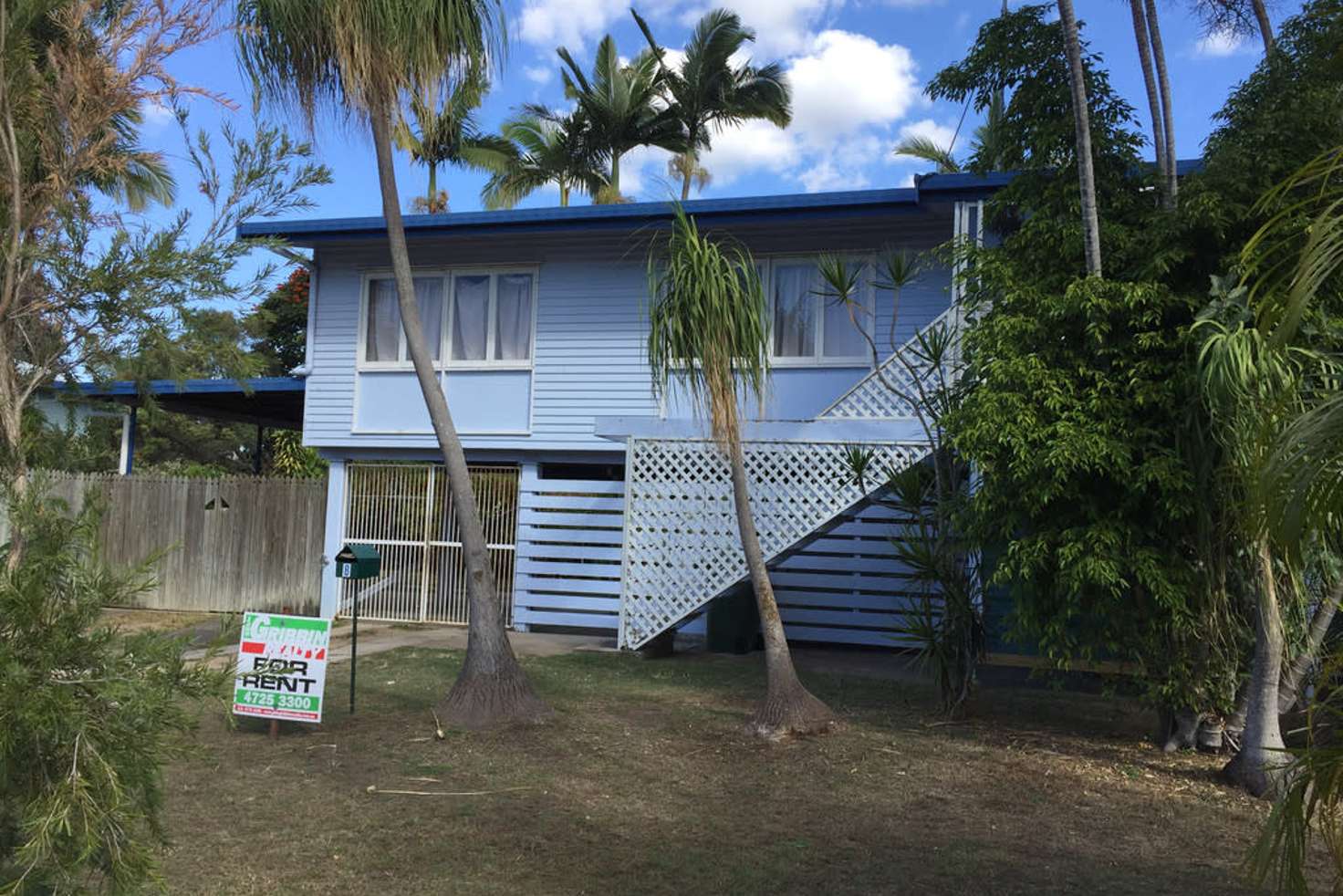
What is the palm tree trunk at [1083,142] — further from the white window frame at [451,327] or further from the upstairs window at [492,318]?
the upstairs window at [492,318]

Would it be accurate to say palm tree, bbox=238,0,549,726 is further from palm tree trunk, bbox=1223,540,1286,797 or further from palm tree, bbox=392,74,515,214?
palm tree trunk, bbox=1223,540,1286,797

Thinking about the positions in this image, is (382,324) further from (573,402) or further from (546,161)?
(546,161)

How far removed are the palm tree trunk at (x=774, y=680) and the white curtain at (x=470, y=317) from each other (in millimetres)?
7298

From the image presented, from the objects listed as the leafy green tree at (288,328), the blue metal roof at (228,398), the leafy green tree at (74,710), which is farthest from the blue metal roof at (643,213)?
the leafy green tree at (288,328)

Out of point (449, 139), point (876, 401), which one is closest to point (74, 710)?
point (876, 401)

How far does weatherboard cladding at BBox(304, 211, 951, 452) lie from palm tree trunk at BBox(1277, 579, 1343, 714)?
664 centimetres

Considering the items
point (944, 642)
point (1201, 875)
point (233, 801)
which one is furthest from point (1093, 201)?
point (233, 801)

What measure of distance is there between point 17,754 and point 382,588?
12.5 metres

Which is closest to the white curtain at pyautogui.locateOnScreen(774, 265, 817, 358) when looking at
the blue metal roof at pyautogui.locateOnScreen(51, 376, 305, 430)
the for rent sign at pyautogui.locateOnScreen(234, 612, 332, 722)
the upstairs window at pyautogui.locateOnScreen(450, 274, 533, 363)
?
the upstairs window at pyautogui.locateOnScreen(450, 274, 533, 363)

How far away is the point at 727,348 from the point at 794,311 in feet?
18.5

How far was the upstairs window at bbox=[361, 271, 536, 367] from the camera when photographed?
15.1 m

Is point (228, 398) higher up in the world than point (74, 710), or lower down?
higher up

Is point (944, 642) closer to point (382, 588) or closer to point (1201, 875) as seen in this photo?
point (1201, 875)

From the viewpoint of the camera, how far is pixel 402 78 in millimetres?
8789
